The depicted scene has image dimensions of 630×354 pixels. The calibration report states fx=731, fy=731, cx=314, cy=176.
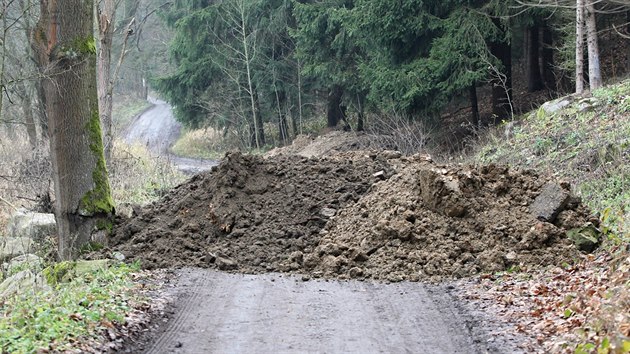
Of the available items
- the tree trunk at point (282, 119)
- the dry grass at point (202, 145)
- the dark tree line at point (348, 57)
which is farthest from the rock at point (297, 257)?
the dry grass at point (202, 145)

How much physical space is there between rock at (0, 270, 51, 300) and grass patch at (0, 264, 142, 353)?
181 mm

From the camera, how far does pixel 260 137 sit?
4062 cm

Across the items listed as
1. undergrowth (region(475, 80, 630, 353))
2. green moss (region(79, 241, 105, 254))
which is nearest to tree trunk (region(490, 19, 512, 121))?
undergrowth (region(475, 80, 630, 353))

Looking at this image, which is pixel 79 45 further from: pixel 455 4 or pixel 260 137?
pixel 260 137

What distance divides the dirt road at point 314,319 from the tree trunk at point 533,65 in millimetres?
19459

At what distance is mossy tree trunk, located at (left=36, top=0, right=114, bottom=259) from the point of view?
456 inches

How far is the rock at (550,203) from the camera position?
10656 millimetres

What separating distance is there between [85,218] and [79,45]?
9.27ft

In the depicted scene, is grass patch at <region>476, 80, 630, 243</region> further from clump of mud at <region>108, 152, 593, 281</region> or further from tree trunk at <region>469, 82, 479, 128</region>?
tree trunk at <region>469, 82, 479, 128</region>

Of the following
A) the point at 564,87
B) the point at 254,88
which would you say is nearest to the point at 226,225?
the point at 564,87

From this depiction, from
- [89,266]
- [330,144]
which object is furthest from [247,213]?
[330,144]

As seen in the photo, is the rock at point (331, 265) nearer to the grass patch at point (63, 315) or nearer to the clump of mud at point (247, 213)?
the clump of mud at point (247, 213)

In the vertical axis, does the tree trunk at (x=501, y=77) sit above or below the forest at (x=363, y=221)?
above

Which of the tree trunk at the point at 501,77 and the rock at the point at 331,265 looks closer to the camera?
the rock at the point at 331,265
